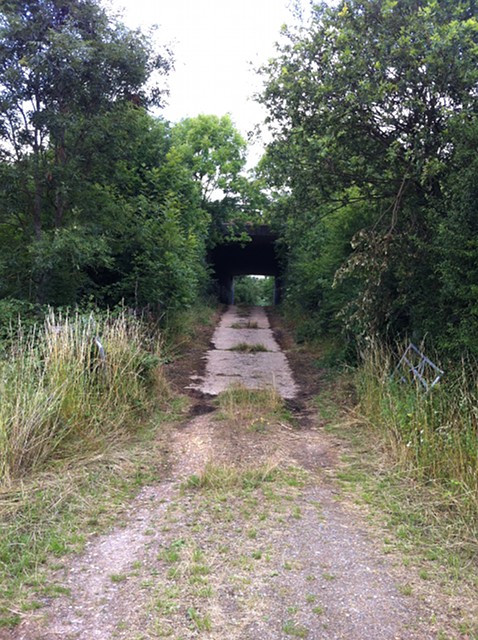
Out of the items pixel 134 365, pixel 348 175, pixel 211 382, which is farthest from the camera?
A: pixel 211 382

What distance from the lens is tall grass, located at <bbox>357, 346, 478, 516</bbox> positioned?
4.11 meters

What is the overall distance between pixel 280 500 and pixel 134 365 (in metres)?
3.07

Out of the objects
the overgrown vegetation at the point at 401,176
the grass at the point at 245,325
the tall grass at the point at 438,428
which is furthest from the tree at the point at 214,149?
the tall grass at the point at 438,428

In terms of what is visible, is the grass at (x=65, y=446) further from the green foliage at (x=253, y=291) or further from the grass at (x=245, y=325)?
the green foliage at (x=253, y=291)

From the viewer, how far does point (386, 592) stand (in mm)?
2980

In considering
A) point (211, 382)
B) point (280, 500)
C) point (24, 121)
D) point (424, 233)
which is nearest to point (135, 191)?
point (24, 121)

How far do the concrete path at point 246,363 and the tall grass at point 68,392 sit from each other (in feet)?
6.82

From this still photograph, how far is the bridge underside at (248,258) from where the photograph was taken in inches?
910

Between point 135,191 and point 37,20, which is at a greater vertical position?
point 37,20

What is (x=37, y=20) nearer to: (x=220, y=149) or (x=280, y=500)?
(x=280, y=500)

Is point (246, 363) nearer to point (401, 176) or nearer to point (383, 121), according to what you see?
point (401, 176)

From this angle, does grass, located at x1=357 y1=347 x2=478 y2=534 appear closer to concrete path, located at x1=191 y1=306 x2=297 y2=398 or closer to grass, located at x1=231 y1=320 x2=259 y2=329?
concrete path, located at x1=191 y1=306 x2=297 y2=398

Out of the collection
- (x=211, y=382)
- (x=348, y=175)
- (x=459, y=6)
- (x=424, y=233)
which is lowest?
(x=211, y=382)

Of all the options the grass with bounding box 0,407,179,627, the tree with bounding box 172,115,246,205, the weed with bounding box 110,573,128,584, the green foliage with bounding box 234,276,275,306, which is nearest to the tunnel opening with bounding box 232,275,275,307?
the green foliage with bounding box 234,276,275,306
